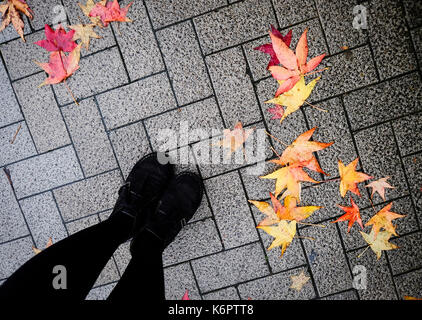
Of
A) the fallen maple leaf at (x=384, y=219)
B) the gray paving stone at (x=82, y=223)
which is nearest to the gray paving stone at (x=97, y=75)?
the gray paving stone at (x=82, y=223)

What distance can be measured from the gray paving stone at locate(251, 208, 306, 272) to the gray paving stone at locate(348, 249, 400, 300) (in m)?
0.34

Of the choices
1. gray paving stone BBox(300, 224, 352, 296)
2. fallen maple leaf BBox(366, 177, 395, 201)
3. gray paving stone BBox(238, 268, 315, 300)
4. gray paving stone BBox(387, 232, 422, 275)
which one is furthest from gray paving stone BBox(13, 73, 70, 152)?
gray paving stone BBox(387, 232, 422, 275)

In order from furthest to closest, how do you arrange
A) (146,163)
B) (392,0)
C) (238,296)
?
(238,296), (146,163), (392,0)

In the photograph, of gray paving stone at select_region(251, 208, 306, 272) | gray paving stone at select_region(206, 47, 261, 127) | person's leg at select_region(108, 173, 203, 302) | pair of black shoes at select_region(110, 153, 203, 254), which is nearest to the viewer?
person's leg at select_region(108, 173, 203, 302)

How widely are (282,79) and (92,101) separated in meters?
1.25

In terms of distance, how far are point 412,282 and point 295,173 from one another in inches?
43.6

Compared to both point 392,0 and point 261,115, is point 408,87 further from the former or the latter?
point 261,115

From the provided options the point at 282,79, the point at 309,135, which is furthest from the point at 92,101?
the point at 309,135

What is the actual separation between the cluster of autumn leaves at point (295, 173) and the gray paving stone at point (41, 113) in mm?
1396

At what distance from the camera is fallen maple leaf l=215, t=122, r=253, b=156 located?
6.40ft

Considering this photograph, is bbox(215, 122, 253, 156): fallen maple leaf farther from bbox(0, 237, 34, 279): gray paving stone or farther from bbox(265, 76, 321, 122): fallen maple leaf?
bbox(0, 237, 34, 279): gray paving stone

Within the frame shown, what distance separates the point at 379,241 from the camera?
200 cm

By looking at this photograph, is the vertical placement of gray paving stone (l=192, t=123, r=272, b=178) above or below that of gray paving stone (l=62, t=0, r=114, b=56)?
below

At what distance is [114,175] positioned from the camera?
2039 mm
